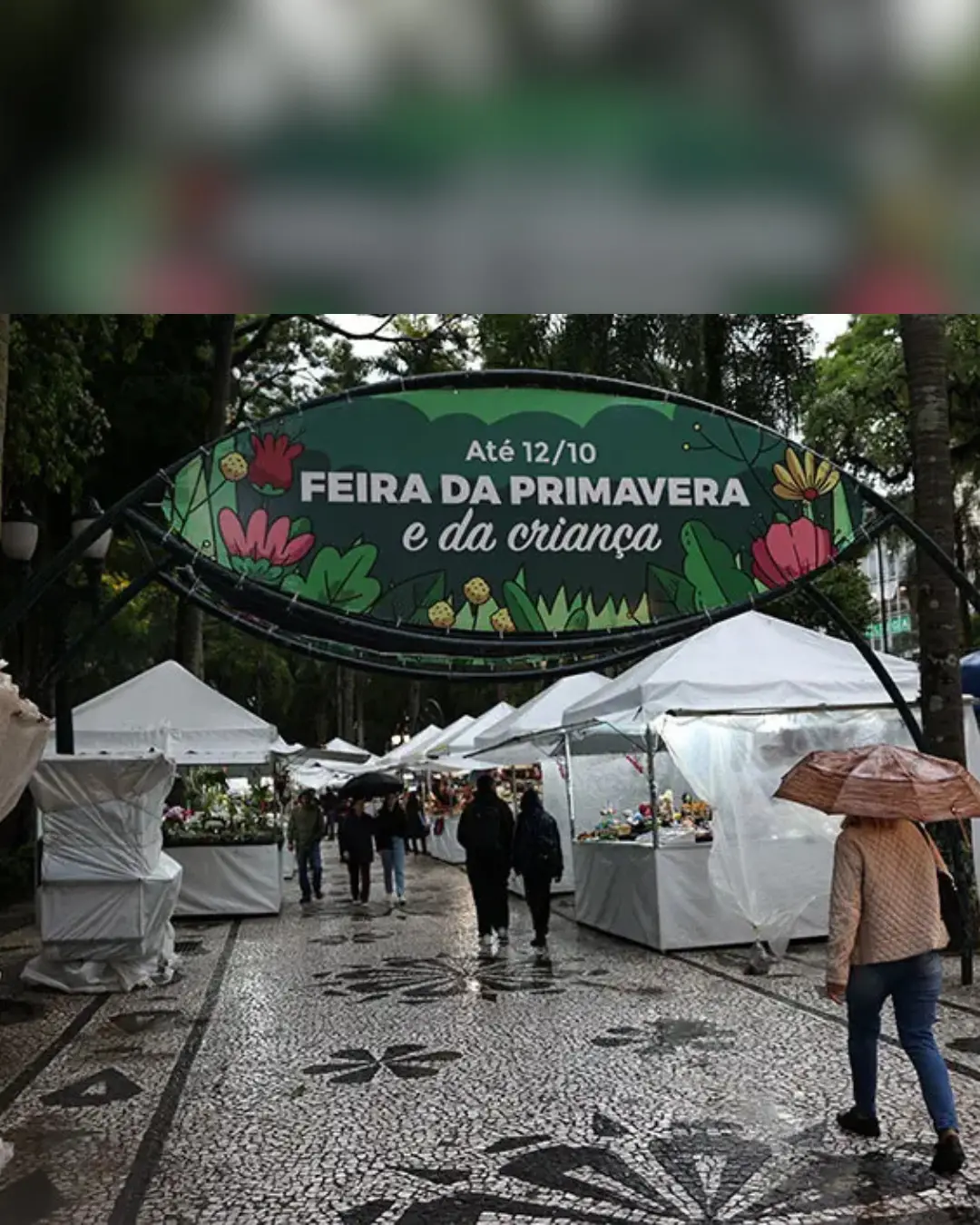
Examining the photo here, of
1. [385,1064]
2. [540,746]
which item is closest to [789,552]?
[385,1064]

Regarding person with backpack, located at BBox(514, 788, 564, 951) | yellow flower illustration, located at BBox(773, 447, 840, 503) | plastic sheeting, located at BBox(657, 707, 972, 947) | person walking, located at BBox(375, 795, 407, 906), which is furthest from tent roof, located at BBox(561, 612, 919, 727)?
person walking, located at BBox(375, 795, 407, 906)

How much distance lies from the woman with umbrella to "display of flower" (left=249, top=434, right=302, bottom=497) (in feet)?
11.5

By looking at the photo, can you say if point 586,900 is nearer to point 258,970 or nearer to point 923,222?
point 258,970

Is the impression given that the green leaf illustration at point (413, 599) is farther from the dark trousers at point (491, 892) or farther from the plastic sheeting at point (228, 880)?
the plastic sheeting at point (228, 880)

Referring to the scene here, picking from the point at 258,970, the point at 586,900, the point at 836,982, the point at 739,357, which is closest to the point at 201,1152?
the point at 836,982

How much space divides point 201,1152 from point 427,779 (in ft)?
97.0

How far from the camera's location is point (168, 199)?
1927mm

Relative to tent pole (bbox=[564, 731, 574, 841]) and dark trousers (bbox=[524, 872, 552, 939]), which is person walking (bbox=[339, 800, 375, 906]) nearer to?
Result: tent pole (bbox=[564, 731, 574, 841])

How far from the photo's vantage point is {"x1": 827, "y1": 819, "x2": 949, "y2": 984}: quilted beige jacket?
196 inches

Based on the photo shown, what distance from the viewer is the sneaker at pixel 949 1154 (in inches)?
185

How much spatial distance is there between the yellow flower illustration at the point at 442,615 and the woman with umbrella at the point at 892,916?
2.51 m

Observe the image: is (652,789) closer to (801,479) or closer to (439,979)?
(439,979)

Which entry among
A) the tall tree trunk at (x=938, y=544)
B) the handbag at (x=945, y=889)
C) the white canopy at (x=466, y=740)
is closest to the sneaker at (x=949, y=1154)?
the handbag at (x=945, y=889)

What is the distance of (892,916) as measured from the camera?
5.01m
